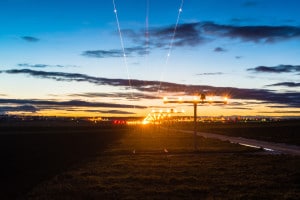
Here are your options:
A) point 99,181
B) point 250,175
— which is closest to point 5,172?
point 99,181

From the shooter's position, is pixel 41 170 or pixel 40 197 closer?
pixel 40 197

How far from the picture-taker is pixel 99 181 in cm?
2431

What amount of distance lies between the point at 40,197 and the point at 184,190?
5.73 meters

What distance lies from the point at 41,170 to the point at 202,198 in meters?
16.9

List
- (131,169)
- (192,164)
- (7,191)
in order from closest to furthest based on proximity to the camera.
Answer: (7,191) → (131,169) → (192,164)

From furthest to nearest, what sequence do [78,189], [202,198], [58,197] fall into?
[78,189] → [58,197] → [202,198]

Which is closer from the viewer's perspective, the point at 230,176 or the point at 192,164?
the point at 230,176

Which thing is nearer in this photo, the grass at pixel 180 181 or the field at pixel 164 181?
the grass at pixel 180 181

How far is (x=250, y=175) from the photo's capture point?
25.4 metres

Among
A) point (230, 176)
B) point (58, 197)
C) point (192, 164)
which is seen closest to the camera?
point (58, 197)

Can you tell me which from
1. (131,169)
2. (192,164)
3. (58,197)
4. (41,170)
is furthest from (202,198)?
(41,170)

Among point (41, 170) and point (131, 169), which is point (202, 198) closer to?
point (131, 169)

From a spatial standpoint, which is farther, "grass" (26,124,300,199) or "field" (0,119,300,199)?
"field" (0,119,300,199)

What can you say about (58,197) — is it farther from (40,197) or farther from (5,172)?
(5,172)
